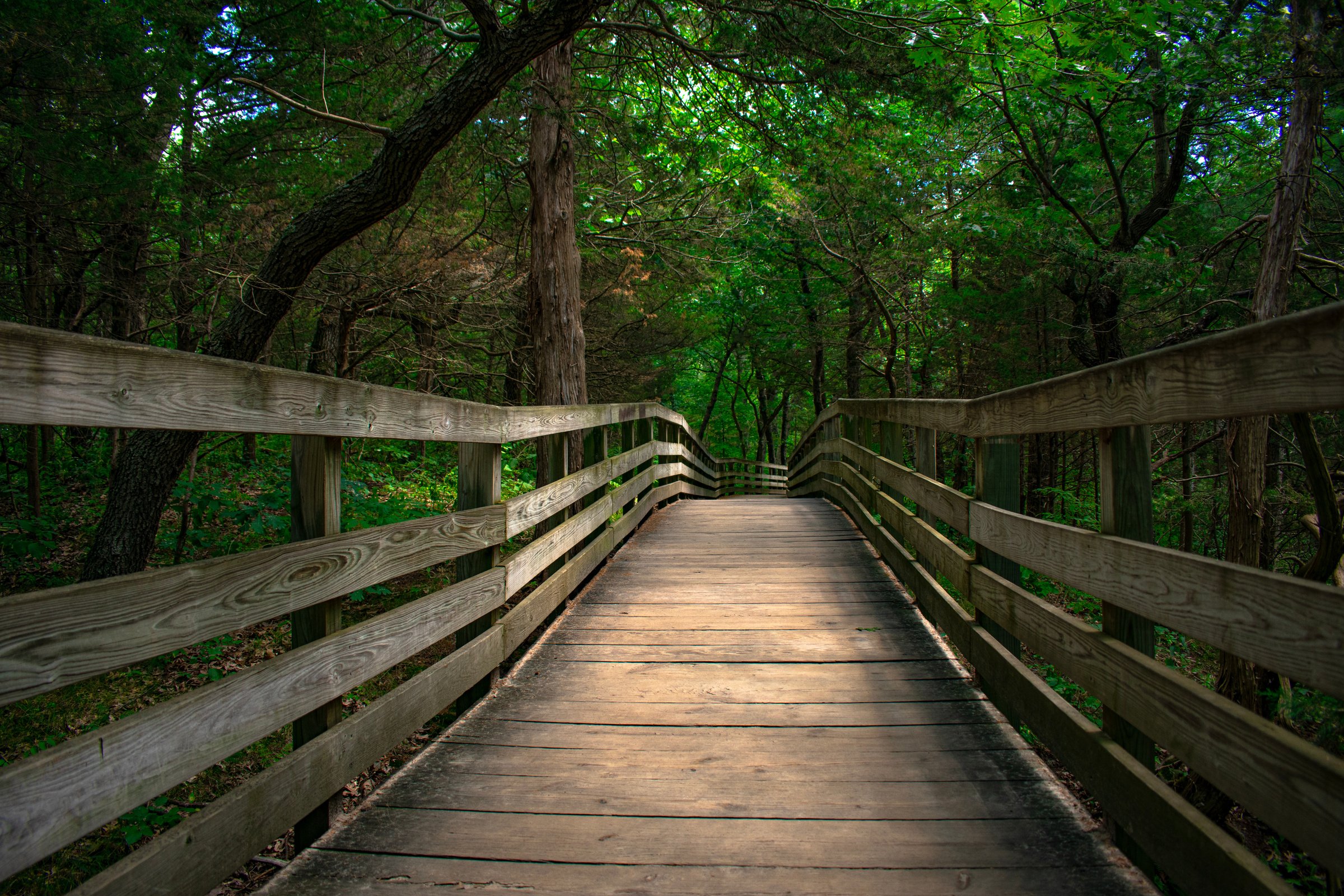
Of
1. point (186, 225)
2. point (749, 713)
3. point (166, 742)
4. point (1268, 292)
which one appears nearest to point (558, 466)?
point (749, 713)

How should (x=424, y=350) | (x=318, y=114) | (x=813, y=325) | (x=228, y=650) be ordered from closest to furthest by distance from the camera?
1. (x=318, y=114)
2. (x=228, y=650)
3. (x=424, y=350)
4. (x=813, y=325)

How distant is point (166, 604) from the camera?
1.52 metres

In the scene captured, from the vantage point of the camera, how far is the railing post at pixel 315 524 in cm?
206

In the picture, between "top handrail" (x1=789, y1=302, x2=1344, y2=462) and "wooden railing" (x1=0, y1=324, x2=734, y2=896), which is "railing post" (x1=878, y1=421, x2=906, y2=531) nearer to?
"top handrail" (x1=789, y1=302, x2=1344, y2=462)

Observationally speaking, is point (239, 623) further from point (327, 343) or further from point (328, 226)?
point (327, 343)

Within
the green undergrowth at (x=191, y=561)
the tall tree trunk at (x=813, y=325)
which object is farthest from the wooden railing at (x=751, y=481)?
the green undergrowth at (x=191, y=561)

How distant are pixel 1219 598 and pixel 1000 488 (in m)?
1.47

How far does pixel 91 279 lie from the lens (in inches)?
281

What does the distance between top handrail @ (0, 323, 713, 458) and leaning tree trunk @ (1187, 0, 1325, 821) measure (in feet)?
16.3

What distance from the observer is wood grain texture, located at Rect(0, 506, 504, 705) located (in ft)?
4.09

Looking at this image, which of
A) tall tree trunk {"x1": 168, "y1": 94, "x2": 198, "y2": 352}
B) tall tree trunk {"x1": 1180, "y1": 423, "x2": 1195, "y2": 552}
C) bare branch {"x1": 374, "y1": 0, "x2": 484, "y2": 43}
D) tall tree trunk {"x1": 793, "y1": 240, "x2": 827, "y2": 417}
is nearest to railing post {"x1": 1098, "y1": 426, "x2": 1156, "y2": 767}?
bare branch {"x1": 374, "y1": 0, "x2": 484, "y2": 43}

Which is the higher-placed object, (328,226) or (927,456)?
(328,226)

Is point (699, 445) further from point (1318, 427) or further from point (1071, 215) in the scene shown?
point (1318, 427)

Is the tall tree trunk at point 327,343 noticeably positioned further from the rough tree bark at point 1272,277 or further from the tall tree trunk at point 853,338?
the tall tree trunk at point 853,338
